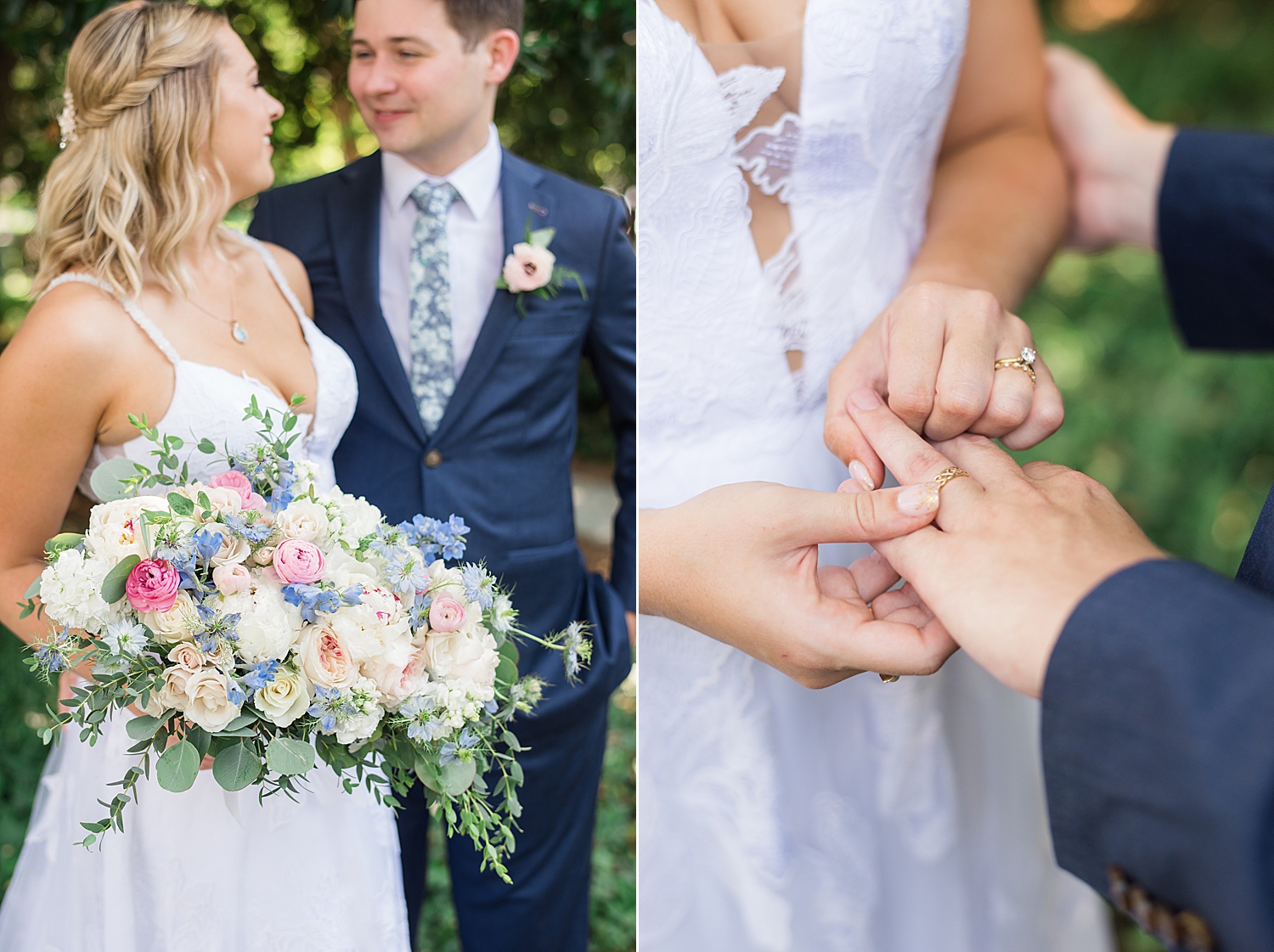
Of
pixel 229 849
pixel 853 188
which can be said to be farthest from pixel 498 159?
pixel 229 849

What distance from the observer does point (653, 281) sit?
112 centimetres

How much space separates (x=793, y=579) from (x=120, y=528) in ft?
2.31

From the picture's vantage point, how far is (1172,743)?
688mm

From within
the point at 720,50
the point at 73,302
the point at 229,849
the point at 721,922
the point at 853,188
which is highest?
the point at 720,50

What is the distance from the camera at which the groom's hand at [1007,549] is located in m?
0.80

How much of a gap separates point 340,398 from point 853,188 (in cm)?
73

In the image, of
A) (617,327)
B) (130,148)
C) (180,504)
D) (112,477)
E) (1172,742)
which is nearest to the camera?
(1172,742)

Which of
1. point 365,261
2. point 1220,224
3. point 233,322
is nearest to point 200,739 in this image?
point 233,322

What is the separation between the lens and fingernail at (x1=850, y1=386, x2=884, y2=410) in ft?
3.46

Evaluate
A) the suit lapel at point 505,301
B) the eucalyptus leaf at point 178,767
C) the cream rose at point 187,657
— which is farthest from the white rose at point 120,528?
the suit lapel at point 505,301

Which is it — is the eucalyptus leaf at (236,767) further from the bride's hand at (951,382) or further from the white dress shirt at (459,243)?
the bride's hand at (951,382)

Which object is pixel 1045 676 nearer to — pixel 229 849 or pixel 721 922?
pixel 721 922

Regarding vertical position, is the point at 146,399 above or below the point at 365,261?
below

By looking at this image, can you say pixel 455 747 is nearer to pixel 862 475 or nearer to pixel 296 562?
pixel 296 562
